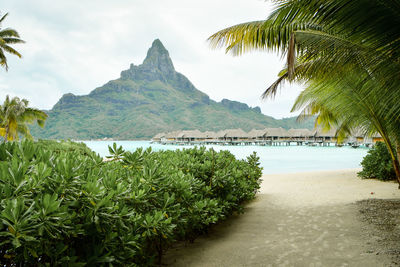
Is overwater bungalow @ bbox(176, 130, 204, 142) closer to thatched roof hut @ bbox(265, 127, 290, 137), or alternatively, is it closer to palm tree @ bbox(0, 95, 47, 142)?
thatched roof hut @ bbox(265, 127, 290, 137)

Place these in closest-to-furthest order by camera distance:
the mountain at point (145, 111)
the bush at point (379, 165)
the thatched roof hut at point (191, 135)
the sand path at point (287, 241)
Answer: the sand path at point (287, 241) < the bush at point (379, 165) < the thatched roof hut at point (191, 135) < the mountain at point (145, 111)

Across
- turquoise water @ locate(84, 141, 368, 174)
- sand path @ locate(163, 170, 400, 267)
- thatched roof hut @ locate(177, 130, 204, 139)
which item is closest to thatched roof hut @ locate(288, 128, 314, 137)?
turquoise water @ locate(84, 141, 368, 174)

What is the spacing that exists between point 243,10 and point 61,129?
90412 mm

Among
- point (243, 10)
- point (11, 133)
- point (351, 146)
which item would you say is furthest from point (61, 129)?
point (243, 10)

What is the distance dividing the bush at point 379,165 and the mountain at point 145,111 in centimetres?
7980

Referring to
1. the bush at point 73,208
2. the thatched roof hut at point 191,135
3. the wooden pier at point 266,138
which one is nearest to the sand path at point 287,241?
the bush at point 73,208

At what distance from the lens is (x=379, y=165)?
26.6 ft

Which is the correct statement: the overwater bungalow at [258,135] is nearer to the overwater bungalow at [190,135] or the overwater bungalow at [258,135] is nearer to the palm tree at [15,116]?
the overwater bungalow at [190,135]

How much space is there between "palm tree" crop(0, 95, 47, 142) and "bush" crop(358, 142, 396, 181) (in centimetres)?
2177

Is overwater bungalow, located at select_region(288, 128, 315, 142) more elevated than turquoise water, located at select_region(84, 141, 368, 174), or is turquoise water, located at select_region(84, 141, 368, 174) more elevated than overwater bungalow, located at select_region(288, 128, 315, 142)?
overwater bungalow, located at select_region(288, 128, 315, 142)

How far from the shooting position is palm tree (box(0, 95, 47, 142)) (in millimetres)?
18625

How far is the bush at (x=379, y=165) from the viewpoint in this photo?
7688mm

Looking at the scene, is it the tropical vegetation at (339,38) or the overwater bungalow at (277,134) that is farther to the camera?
the overwater bungalow at (277,134)

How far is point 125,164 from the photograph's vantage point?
237cm
